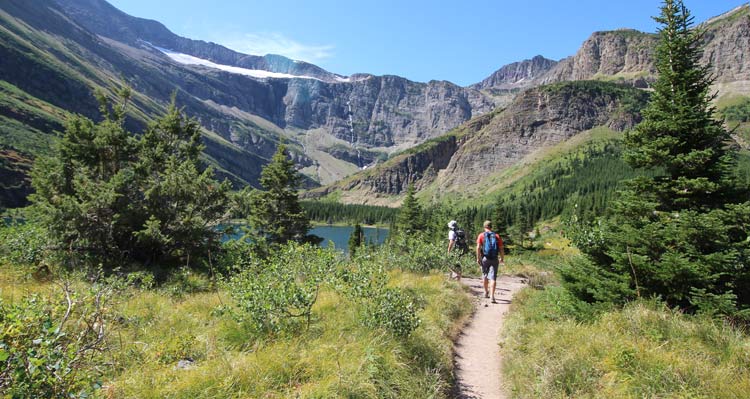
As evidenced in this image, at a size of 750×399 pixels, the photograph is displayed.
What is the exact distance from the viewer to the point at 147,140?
688 inches

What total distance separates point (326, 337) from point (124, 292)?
6.00 metres

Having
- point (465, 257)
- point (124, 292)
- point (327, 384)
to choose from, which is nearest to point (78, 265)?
point (124, 292)

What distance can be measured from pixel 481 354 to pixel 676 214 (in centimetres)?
478

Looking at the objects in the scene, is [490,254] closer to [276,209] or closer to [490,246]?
[490,246]

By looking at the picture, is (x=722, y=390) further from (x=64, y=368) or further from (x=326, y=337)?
(x=64, y=368)

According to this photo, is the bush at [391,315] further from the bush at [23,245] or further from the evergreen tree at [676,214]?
the bush at [23,245]

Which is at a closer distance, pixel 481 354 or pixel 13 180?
pixel 481 354

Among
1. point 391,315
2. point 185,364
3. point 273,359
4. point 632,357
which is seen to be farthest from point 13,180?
point 632,357

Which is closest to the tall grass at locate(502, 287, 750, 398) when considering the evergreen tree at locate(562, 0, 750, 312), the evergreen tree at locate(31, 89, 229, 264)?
the evergreen tree at locate(562, 0, 750, 312)

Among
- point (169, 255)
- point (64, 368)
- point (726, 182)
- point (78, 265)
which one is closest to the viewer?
point (64, 368)

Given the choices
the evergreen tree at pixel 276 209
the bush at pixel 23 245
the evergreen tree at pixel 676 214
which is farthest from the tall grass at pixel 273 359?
the evergreen tree at pixel 276 209

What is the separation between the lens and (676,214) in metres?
7.08

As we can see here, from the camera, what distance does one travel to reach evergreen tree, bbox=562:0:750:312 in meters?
6.18

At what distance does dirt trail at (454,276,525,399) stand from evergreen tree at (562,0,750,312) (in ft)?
7.16
